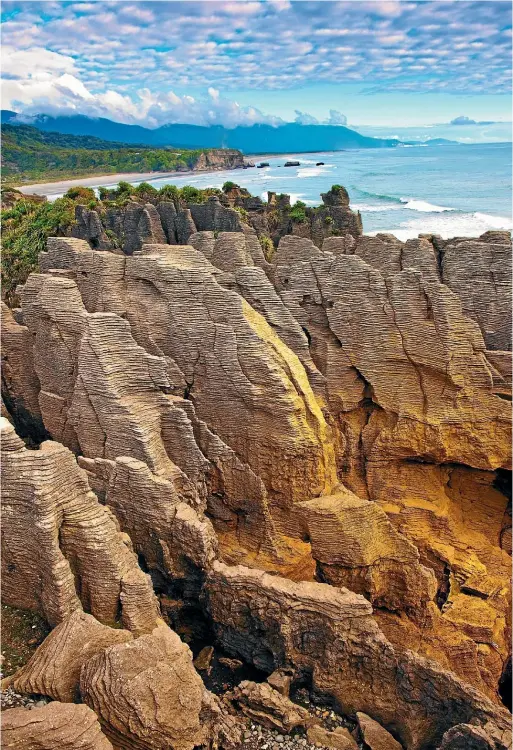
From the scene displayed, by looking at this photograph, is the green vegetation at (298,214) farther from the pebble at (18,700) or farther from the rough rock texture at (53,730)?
the rough rock texture at (53,730)

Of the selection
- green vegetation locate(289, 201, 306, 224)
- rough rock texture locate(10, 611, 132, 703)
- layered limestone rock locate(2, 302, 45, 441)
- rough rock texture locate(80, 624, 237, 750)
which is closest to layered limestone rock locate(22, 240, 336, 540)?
layered limestone rock locate(2, 302, 45, 441)

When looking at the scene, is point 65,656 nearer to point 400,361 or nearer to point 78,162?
point 400,361

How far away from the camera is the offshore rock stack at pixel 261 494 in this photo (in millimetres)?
11844

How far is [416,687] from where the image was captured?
12711mm

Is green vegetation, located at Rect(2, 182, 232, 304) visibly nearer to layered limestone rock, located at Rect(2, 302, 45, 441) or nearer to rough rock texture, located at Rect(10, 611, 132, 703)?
layered limestone rock, located at Rect(2, 302, 45, 441)

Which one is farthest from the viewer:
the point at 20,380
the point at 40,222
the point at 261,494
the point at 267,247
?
the point at 40,222

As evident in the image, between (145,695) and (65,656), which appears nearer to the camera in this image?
(145,695)

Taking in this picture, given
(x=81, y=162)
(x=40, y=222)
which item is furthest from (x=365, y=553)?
(x=81, y=162)

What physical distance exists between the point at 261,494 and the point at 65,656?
629 cm

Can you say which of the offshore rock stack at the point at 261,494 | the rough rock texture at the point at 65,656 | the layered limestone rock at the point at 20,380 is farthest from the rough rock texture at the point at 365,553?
the layered limestone rock at the point at 20,380

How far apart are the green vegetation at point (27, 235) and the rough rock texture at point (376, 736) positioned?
18.9 m

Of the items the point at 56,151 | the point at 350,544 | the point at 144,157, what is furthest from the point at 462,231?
the point at 56,151

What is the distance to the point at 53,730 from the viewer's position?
9.54 m

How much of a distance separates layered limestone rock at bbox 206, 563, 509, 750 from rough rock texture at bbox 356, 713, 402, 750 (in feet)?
1.32
